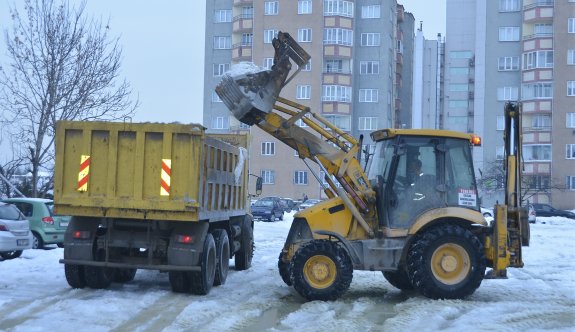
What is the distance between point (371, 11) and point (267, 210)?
37415 mm

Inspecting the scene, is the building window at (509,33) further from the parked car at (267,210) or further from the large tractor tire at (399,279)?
the large tractor tire at (399,279)

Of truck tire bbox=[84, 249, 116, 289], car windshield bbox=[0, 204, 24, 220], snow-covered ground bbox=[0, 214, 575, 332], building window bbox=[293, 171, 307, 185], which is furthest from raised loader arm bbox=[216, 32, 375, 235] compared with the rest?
building window bbox=[293, 171, 307, 185]

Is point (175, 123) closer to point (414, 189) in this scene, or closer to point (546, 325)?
point (414, 189)

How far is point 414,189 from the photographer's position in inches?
494

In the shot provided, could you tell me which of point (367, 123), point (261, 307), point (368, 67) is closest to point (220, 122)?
point (367, 123)

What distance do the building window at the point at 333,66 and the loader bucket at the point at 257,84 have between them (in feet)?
206

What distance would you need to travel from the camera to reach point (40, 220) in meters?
20.5

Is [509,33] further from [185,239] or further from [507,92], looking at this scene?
[185,239]

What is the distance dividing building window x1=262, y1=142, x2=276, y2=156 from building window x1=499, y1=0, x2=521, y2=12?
2570cm

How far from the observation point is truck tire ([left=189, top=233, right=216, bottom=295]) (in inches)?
490

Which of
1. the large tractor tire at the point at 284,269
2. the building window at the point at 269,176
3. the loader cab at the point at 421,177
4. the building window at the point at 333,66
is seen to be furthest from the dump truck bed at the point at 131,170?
the building window at the point at 333,66

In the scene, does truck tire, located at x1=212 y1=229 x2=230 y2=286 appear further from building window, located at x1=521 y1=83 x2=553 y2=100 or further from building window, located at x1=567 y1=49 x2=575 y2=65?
building window, located at x1=567 y1=49 x2=575 y2=65

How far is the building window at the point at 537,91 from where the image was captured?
71125 mm

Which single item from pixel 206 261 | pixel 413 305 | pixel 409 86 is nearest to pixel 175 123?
pixel 206 261
